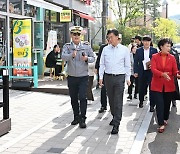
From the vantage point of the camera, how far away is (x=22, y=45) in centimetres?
1184

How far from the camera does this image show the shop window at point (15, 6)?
14.0 meters

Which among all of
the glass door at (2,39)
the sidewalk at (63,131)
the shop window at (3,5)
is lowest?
the sidewalk at (63,131)

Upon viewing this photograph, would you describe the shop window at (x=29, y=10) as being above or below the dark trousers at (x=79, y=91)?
above

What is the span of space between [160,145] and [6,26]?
9.14 meters

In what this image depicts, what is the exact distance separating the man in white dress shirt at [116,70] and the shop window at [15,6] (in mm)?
8262

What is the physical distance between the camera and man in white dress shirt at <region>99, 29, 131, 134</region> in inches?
258

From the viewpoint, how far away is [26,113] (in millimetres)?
8273

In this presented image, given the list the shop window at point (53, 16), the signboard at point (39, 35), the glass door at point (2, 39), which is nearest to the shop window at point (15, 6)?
the glass door at point (2, 39)

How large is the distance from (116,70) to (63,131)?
57.3 inches

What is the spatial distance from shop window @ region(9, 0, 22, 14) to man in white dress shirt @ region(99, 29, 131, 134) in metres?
8.26

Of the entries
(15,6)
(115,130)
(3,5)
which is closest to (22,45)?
(3,5)

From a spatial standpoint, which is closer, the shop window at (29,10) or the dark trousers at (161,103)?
the dark trousers at (161,103)

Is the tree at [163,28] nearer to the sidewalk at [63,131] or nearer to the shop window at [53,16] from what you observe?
the shop window at [53,16]

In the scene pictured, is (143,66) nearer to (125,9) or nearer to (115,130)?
(115,130)
